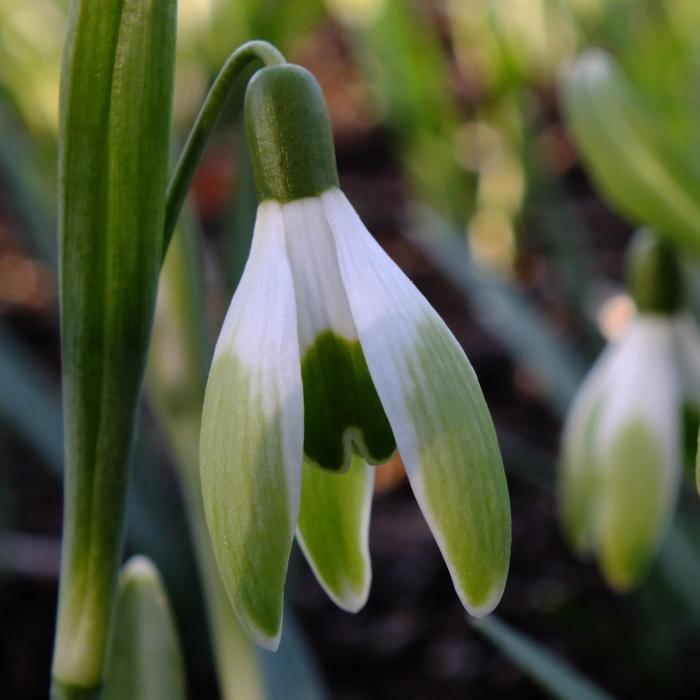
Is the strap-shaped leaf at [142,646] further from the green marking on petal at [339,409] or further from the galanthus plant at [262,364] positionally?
the green marking on petal at [339,409]

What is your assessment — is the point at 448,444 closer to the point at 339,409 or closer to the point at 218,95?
the point at 339,409

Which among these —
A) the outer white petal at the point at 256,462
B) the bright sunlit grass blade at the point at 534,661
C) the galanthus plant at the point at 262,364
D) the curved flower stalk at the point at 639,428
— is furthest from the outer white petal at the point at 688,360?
the outer white petal at the point at 256,462

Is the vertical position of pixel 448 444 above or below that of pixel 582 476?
above

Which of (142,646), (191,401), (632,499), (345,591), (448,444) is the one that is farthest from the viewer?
(191,401)

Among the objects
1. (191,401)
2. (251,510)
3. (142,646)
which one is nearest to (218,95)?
(251,510)

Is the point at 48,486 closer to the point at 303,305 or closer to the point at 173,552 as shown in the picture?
the point at 173,552

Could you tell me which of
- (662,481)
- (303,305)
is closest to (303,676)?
(662,481)

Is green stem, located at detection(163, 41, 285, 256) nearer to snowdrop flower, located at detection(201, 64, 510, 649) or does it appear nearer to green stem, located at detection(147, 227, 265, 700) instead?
snowdrop flower, located at detection(201, 64, 510, 649)
